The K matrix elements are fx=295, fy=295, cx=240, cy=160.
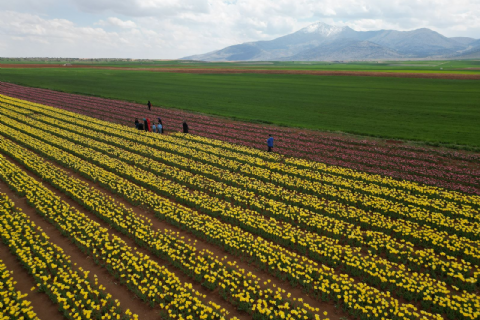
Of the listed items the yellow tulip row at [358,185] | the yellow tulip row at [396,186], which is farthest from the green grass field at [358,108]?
the yellow tulip row at [358,185]

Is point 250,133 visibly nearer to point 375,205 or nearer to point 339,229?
point 375,205

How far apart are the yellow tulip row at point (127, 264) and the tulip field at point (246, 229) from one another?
7 centimetres

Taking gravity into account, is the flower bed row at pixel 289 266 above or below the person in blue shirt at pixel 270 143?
below

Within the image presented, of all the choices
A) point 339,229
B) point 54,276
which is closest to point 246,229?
point 339,229

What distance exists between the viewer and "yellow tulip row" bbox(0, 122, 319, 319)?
991cm

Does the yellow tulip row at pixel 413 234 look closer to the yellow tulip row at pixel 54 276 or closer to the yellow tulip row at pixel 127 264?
the yellow tulip row at pixel 127 264

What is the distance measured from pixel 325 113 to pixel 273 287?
34.4 meters

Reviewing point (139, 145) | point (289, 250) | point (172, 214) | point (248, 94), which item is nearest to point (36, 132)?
point (139, 145)

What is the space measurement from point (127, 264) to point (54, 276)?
2574 millimetres

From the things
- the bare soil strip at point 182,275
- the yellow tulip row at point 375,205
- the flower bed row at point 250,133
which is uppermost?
the flower bed row at point 250,133

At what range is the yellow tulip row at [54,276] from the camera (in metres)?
9.45

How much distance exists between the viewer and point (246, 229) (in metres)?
14.3

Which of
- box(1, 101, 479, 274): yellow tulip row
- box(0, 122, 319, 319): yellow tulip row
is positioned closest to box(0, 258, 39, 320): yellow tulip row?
box(0, 122, 319, 319): yellow tulip row

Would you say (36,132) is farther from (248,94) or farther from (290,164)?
(248,94)
